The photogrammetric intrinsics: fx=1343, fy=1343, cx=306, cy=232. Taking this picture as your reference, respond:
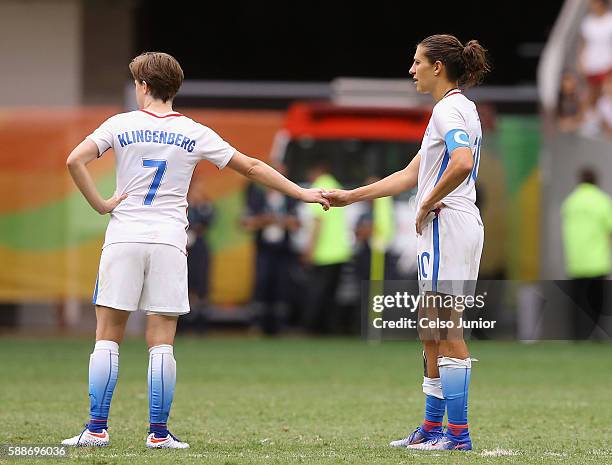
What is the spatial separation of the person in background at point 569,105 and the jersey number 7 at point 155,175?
1157cm

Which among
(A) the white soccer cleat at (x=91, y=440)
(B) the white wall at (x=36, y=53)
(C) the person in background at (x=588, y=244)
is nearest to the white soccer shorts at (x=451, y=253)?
(A) the white soccer cleat at (x=91, y=440)

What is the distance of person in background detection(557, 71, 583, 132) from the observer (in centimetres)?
1767

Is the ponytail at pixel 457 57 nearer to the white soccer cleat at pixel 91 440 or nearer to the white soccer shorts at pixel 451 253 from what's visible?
the white soccer shorts at pixel 451 253

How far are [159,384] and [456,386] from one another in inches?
59.8

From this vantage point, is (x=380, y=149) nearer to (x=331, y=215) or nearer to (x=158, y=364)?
(x=331, y=215)

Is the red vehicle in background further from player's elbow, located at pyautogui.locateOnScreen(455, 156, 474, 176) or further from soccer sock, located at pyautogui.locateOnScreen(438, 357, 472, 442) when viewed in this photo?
player's elbow, located at pyautogui.locateOnScreen(455, 156, 474, 176)

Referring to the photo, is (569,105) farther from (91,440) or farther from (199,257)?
(91,440)

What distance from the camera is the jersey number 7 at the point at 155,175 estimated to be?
6.89 metres

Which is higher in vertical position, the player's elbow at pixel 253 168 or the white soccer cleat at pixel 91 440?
the player's elbow at pixel 253 168

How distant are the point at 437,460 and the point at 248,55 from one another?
18.6 metres

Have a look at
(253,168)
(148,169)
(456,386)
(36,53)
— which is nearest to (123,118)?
(148,169)

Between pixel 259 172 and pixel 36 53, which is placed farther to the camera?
pixel 36 53

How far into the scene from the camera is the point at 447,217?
6934 millimetres

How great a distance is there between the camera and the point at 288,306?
59.2 feet
